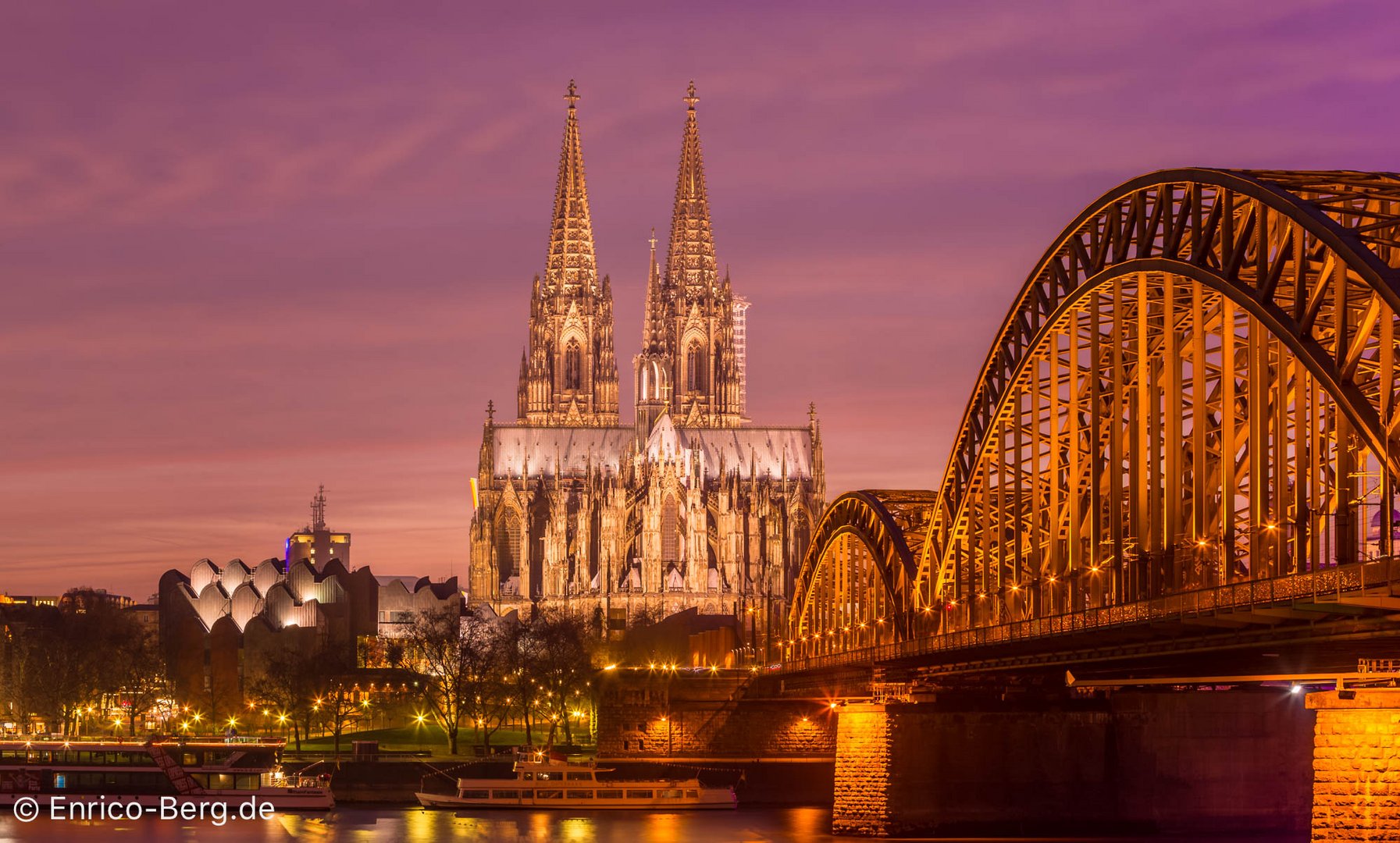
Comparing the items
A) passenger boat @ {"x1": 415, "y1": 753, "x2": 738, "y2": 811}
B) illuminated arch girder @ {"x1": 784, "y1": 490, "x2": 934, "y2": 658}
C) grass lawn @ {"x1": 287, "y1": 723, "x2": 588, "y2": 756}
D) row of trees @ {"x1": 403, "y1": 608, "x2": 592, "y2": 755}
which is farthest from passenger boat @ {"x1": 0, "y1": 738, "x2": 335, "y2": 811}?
grass lawn @ {"x1": 287, "y1": 723, "x2": 588, "y2": 756}

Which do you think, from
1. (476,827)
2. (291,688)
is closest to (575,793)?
(476,827)

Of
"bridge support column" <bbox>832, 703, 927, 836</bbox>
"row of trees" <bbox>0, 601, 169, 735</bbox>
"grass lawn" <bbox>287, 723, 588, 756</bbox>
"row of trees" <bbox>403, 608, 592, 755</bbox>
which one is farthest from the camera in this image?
"row of trees" <bbox>0, 601, 169, 735</bbox>

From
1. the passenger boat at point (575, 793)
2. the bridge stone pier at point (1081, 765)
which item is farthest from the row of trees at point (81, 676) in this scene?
the bridge stone pier at point (1081, 765)

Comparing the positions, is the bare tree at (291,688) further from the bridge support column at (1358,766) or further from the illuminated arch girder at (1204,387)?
the bridge support column at (1358,766)

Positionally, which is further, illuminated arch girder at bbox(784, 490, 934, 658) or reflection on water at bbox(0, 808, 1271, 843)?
reflection on water at bbox(0, 808, 1271, 843)

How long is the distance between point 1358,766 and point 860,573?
2535 inches

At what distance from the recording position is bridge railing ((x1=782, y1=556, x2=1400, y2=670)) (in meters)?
40.5

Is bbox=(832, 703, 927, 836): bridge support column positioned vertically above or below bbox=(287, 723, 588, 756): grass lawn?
above

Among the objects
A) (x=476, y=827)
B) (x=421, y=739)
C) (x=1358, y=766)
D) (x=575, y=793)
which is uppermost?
(x=1358, y=766)

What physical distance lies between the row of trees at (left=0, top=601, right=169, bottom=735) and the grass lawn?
689 inches

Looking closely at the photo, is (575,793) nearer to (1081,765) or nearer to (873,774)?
(873,774)

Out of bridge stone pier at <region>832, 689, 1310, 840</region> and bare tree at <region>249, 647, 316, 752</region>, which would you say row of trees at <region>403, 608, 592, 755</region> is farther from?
bridge stone pier at <region>832, 689, 1310, 840</region>

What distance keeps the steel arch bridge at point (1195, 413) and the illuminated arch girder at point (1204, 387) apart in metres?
0.07

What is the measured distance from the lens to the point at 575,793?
380 feet
